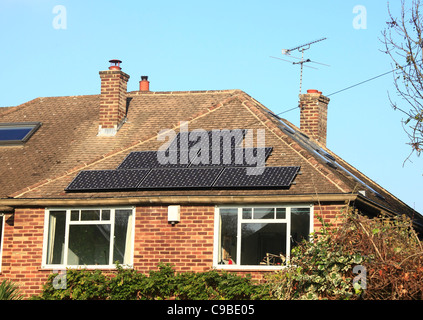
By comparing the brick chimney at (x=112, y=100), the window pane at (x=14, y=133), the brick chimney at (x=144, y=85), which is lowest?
the window pane at (x=14, y=133)

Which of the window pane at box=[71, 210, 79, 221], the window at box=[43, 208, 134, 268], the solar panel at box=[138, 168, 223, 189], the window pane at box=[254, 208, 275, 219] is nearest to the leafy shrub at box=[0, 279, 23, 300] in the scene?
the window at box=[43, 208, 134, 268]

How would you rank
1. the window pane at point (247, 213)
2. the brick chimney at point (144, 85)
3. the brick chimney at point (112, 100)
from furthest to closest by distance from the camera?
1. the brick chimney at point (144, 85)
2. the brick chimney at point (112, 100)
3. the window pane at point (247, 213)

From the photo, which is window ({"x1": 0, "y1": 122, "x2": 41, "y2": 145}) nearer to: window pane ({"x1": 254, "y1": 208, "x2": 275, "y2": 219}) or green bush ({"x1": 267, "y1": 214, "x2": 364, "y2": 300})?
window pane ({"x1": 254, "y1": 208, "x2": 275, "y2": 219})

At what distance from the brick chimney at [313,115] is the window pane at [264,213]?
9.20 m

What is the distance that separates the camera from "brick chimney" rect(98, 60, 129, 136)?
24766 mm

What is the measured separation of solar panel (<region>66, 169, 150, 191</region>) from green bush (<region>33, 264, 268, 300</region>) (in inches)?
87.1

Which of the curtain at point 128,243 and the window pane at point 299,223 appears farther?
the curtain at point 128,243

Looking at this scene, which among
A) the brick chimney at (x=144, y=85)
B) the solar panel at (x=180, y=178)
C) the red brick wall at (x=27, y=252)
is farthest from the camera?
the brick chimney at (x=144, y=85)

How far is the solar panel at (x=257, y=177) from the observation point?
62.6 feet

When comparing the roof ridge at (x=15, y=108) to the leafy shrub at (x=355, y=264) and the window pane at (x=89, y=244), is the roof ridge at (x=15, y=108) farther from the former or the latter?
the leafy shrub at (x=355, y=264)

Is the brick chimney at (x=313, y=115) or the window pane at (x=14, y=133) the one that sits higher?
the brick chimney at (x=313, y=115)

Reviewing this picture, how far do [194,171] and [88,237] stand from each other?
10.8 ft

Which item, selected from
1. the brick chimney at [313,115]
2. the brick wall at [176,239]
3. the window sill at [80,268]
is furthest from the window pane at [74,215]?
the brick chimney at [313,115]

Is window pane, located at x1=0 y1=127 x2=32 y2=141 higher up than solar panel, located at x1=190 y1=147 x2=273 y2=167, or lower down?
higher up
